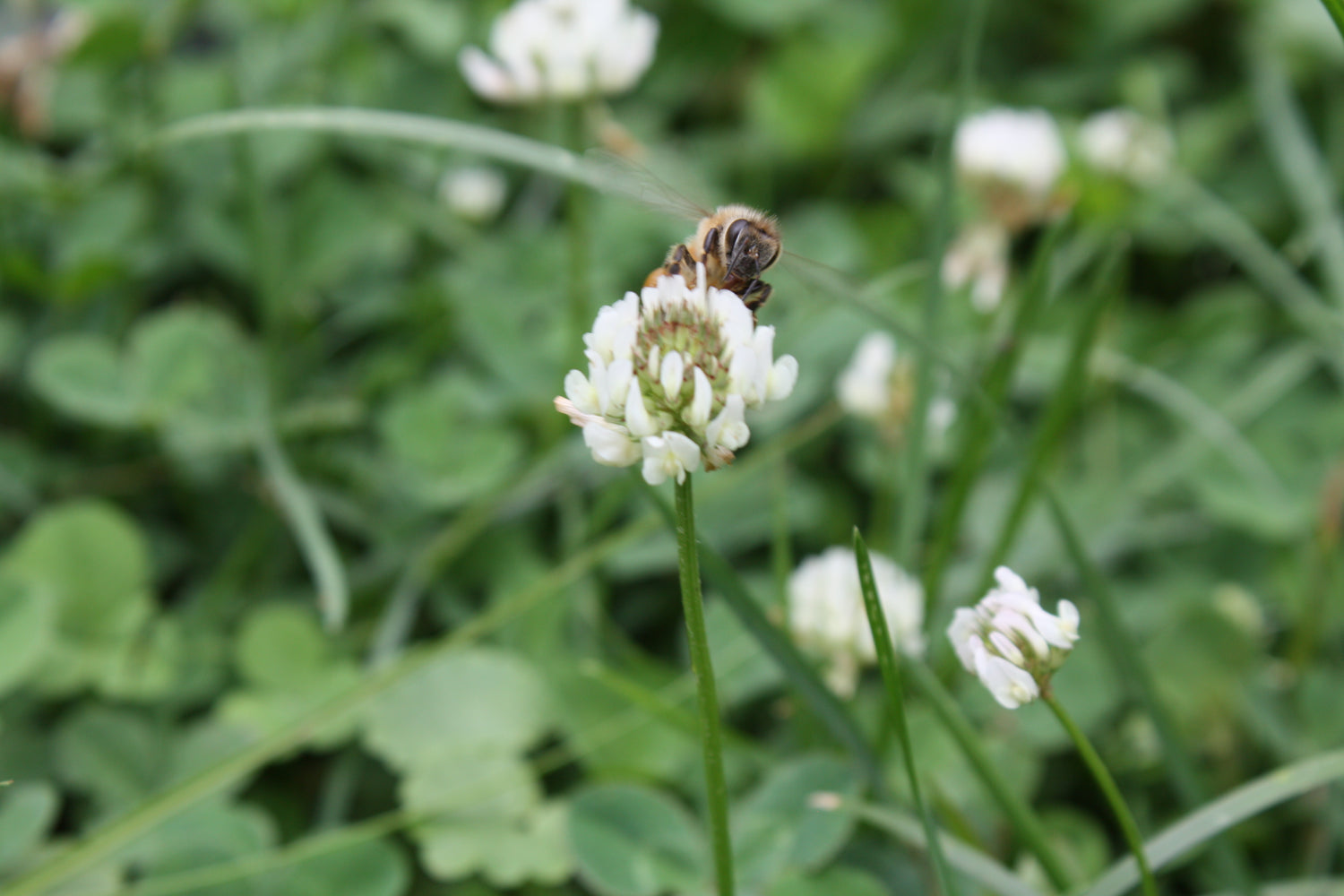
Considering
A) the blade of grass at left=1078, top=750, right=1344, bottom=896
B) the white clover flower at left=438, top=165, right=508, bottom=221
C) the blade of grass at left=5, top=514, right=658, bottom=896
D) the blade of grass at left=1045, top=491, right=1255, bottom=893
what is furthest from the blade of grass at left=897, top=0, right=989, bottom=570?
the white clover flower at left=438, top=165, right=508, bottom=221

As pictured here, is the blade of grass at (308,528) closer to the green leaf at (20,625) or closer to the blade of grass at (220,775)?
the blade of grass at (220,775)

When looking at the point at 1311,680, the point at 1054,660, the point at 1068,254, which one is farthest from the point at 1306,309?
the point at 1054,660

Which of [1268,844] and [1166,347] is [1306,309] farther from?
[1268,844]

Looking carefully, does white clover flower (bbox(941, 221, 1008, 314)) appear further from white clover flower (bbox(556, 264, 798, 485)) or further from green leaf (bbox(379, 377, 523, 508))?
white clover flower (bbox(556, 264, 798, 485))

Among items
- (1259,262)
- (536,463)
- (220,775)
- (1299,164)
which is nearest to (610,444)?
(220,775)

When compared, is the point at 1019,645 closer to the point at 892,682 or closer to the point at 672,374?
the point at 892,682

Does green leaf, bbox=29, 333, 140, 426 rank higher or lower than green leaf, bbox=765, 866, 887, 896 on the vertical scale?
higher
